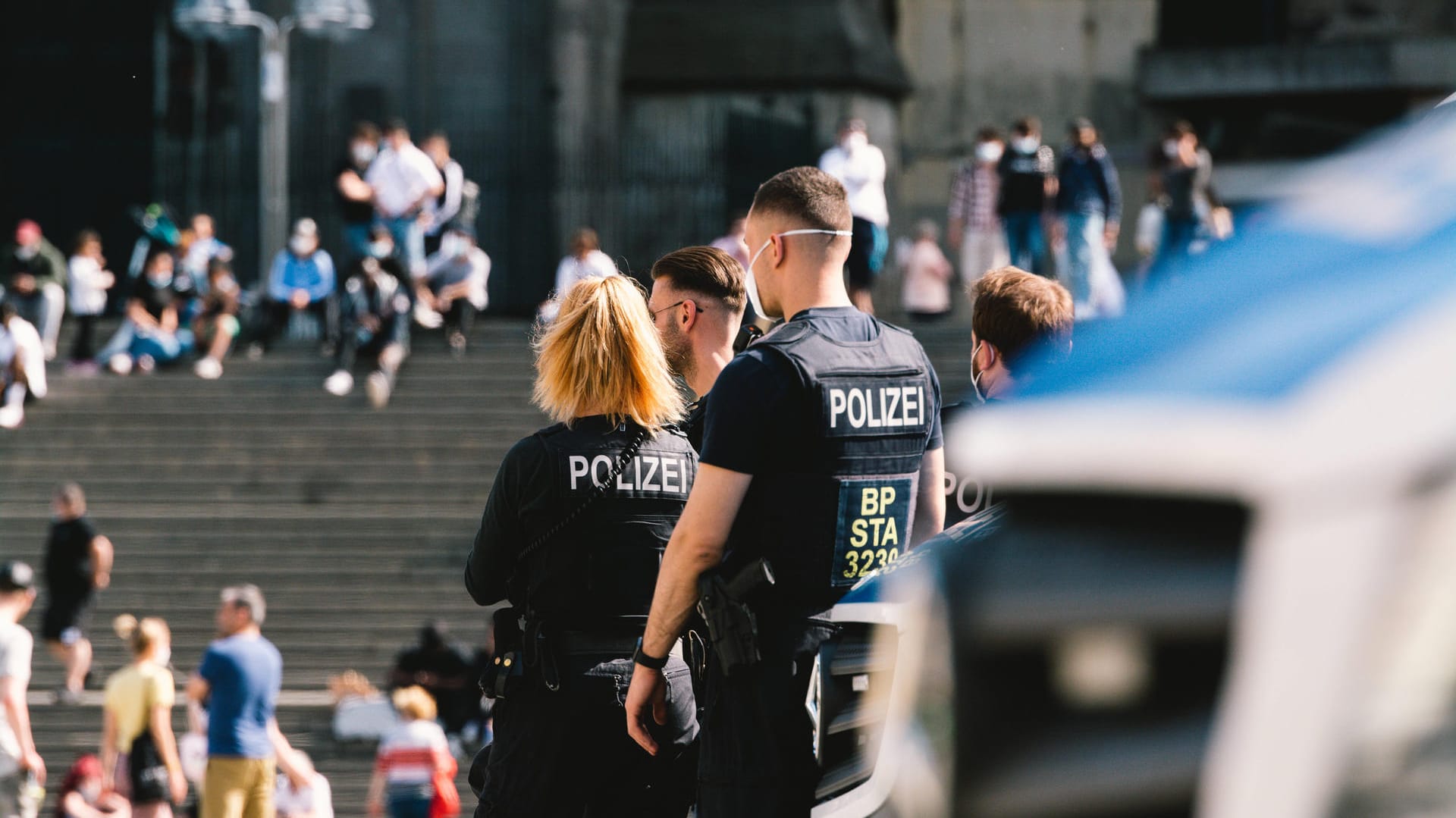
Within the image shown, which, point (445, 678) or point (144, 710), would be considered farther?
point (445, 678)

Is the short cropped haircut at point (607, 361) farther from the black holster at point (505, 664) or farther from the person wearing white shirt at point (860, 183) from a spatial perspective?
the person wearing white shirt at point (860, 183)

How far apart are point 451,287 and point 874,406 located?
1524 cm

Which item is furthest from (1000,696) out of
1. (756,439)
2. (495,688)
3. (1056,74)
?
(1056,74)

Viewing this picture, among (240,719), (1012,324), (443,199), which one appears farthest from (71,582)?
(1012,324)

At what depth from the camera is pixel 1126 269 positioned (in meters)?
27.0

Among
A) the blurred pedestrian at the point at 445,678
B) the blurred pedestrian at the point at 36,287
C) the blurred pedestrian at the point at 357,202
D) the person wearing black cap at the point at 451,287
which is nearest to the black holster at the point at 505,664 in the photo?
the blurred pedestrian at the point at 445,678

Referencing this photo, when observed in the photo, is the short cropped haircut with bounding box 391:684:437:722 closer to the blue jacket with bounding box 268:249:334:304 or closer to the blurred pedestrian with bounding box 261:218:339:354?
the blurred pedestrian with bounding box 261:218:339:354

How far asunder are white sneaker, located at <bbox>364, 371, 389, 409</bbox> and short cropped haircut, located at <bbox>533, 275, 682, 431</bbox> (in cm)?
1291

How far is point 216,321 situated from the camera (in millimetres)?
18688

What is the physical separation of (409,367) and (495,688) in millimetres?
13953

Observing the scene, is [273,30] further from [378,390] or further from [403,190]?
[378,390]

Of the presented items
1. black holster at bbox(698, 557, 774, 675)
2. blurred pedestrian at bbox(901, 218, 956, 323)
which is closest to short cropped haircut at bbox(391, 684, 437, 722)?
black holster at bbox(698, 557, 774, 675)

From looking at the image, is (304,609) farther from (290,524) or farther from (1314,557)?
(1314,557)

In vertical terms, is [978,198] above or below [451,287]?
above
